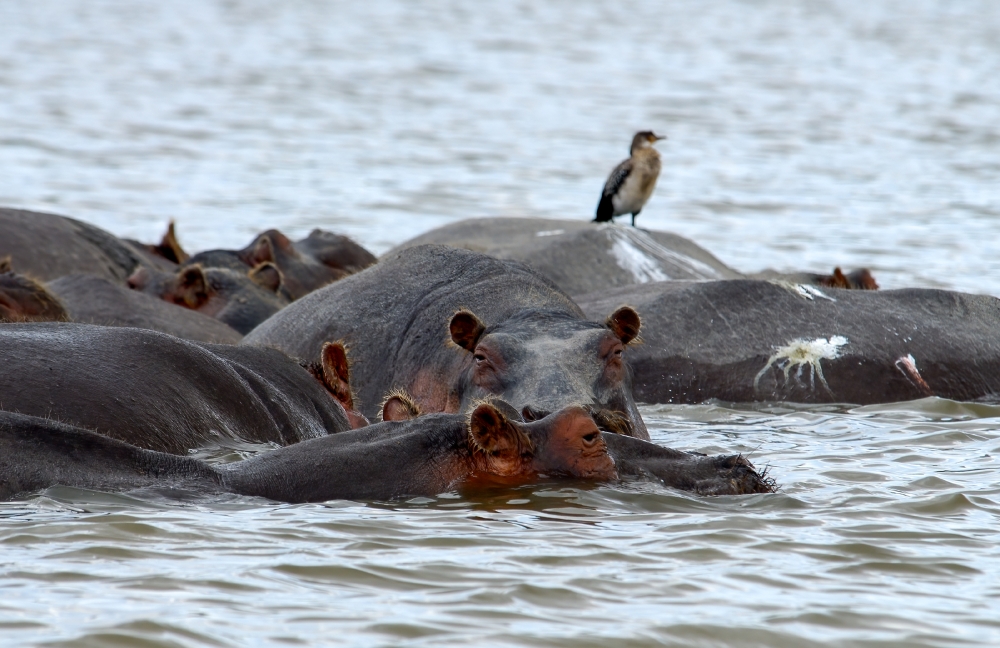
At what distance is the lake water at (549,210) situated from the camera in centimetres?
447

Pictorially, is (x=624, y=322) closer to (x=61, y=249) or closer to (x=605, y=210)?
(x=61, y=249)

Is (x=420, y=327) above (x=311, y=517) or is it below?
above

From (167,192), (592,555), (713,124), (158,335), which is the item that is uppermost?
(713,124)

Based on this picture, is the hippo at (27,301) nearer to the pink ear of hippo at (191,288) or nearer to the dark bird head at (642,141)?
the pink ear of hippo at (191,288)

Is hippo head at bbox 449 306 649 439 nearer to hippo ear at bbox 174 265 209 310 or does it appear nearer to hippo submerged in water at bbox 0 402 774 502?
hippo submerged in water at bbox 0 402 774 502

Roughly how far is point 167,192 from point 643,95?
43.3 ft

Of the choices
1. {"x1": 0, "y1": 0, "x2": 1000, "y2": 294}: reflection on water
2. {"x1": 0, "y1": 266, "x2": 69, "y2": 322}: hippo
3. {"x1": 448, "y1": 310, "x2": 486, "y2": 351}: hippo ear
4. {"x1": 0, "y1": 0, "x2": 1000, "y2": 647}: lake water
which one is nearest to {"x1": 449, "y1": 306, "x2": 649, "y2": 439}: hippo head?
{"x1": 448, "y1": 310, "x2": 486, "y2": 351}: hippo ear

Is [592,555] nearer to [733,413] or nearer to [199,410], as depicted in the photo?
[199,410]

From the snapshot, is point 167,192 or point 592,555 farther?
point 167,192

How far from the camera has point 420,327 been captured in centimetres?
778

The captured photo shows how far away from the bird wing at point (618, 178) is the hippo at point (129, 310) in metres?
3.73

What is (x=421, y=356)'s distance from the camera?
7.59 metres

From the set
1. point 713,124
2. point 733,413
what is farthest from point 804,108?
point 733,413

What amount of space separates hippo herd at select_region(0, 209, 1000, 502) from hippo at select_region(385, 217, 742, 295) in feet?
0.08
